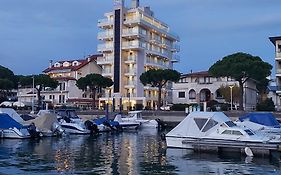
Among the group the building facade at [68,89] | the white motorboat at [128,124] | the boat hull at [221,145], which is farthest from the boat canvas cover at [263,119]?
the building facade at [68,89]

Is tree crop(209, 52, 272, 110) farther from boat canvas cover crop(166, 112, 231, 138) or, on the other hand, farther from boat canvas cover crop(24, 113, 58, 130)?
boat canvas cover crop(166, 112, 231, 138)

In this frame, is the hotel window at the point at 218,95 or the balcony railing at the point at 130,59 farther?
the balcony railing at the point at 130,59

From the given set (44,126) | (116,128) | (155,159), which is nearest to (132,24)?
(116,128)

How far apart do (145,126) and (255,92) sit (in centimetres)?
5730

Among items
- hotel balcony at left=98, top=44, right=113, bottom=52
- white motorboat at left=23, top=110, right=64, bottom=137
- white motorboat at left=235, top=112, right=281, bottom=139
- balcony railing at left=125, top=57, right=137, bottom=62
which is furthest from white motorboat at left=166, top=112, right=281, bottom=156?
hotel balcony at left=98, top=44, right=113, bottom=52

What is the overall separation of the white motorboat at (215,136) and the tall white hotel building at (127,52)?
246 ft

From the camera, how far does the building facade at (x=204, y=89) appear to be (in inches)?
4537

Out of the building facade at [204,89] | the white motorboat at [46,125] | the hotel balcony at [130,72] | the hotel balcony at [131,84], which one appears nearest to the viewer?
the white motorboat at [46,125]

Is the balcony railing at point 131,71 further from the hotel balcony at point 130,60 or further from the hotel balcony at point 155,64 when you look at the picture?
the hotel balcony at point 155,64

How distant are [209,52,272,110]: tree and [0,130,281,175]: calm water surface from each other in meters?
44.3

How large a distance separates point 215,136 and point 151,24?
285 ft

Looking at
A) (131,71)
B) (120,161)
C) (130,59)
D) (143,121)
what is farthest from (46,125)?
(130,59)

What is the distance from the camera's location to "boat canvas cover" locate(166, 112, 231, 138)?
37.7m

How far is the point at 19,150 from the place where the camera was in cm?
→ 3816
